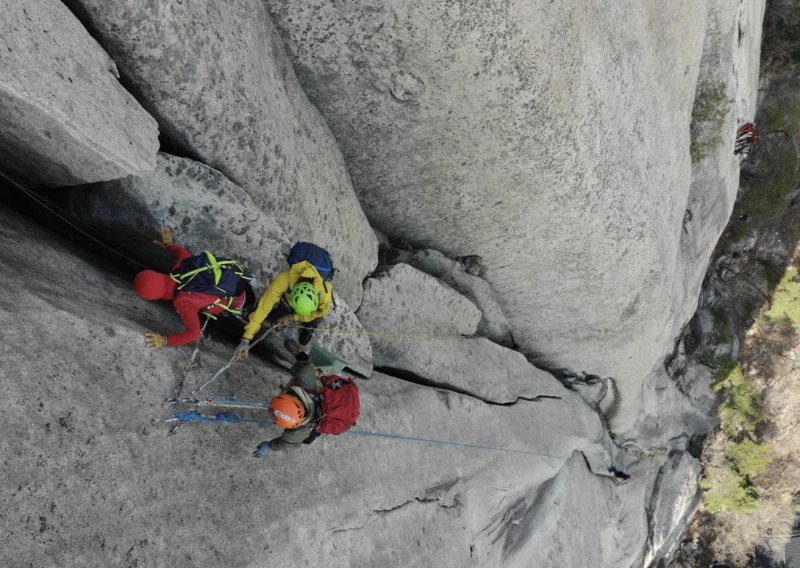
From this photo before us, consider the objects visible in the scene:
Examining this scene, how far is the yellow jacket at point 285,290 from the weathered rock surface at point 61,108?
148cm

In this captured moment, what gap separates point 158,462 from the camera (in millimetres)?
3902

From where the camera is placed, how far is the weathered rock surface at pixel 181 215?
4.57 meters

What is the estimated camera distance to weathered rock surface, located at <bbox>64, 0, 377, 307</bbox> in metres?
4.11

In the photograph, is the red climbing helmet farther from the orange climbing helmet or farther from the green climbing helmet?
the orange climbing helmet

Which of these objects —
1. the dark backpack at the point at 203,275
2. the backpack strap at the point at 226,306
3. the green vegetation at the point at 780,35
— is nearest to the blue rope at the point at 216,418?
the backpack strap at the point at 226,306

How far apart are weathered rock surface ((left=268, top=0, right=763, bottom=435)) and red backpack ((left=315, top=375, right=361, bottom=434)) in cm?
336

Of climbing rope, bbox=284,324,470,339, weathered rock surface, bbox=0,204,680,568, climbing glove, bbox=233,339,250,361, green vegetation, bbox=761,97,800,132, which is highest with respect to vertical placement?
green vegetation, bbox=761,97,800,132

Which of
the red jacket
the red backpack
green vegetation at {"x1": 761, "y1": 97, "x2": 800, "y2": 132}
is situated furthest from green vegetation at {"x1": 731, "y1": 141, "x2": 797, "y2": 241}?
the red jacket

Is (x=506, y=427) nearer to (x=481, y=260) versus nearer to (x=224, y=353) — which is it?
(x=481, y=260)

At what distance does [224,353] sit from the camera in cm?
500

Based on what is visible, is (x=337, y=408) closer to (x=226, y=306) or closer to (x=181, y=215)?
(x=226, y=306)

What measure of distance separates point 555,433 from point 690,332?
9309 mm

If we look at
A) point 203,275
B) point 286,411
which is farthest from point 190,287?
point 286,411

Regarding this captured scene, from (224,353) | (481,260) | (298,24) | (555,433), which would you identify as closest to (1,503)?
(224,353)
